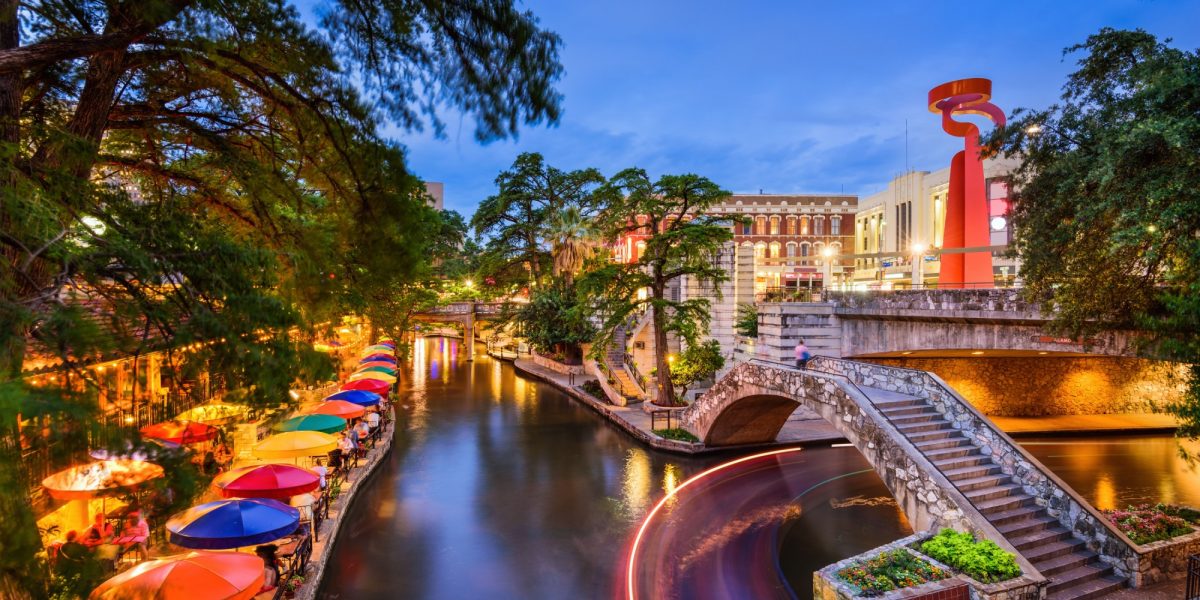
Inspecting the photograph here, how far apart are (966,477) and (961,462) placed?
1.33ft

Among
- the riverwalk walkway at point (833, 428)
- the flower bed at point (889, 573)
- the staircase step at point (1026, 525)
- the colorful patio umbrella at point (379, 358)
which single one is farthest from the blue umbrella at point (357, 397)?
the staircase step at point (1026, 525)

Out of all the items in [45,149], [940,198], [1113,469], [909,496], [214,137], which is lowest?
[1113,469]

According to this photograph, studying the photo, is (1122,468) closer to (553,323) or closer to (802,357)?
(802,357)

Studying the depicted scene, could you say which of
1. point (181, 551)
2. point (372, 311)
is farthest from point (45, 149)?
point (181, 551)

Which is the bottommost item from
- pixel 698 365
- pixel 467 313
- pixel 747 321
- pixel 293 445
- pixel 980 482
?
pixel 980 482

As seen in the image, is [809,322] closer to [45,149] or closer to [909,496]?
[909,496]

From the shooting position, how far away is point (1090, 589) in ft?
34.6

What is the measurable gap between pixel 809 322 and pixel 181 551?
20.2 meters

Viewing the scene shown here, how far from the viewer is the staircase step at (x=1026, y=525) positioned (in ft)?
37.3

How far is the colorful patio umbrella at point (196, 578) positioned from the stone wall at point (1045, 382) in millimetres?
24673

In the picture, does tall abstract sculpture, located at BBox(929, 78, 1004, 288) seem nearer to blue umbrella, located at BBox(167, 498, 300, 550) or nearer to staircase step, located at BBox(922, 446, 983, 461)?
staircase step, located at BBox(922, 446, 983, 461)

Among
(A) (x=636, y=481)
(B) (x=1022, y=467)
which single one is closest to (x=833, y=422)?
(B) (x=1022, y=467)

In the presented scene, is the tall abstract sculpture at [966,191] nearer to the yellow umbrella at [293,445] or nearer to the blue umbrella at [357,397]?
the blue umbrella at [357,397]

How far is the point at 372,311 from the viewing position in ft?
28.6
